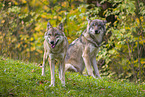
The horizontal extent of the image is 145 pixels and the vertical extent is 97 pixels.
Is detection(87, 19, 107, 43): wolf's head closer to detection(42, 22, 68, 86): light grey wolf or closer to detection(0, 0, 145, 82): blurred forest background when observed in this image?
detection(0, 0, 145, 82): blurred forest background

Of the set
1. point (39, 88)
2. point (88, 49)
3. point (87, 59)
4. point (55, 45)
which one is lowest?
point (39, 88)

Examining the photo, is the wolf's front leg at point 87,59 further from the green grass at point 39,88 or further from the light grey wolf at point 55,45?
the light grey wolf at point 55,45

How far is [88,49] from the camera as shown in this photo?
967cm

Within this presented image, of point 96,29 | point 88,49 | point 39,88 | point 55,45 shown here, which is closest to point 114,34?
point 96,29

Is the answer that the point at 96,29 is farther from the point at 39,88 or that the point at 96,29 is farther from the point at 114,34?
the point at 39,88

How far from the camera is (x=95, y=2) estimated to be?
543 inches

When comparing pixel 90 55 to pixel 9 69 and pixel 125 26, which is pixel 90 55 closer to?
pixel 125 26

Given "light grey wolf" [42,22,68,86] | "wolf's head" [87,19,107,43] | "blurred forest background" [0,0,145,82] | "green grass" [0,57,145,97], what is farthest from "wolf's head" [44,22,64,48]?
"blurred forest background" [0,0,145,82]

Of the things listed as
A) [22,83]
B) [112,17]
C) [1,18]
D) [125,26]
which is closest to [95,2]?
[112,17]

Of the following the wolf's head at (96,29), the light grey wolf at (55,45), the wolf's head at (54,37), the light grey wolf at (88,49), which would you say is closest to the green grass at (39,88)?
the light grey wolf at (55,45)

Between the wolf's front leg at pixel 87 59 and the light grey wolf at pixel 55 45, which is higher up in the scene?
the light grey wolf at pixel 55 45

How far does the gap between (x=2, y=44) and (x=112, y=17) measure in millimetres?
7145

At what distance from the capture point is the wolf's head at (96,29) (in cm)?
949

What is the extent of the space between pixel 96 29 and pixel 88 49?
1.01 m
